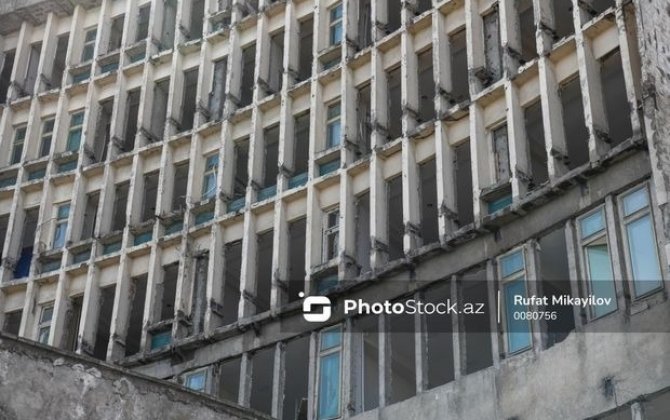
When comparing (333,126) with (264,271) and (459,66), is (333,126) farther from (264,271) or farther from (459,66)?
(264,271)

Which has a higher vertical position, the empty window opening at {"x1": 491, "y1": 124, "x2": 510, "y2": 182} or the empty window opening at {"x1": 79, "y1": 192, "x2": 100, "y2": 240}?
the empty window opening at {"x1": 79, "y1": 192, "x2": 100, "y2": 240}

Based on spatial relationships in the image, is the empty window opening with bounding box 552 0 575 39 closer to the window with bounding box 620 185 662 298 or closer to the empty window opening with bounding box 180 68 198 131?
the window with bounding box 620 185 662 298

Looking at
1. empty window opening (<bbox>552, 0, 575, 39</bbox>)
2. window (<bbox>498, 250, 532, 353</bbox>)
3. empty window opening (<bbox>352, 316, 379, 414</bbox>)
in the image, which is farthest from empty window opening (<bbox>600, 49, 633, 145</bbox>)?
empty window opening (<bbox>352, 316, 379, 414</bbox>)

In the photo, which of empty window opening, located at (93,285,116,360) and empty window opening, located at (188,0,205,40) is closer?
empty window opening, located at (93,285,116,360)

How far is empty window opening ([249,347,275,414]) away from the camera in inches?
1097

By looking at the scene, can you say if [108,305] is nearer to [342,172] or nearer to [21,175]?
[21,175]

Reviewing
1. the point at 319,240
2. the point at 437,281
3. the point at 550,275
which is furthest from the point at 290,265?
the point at 550,275

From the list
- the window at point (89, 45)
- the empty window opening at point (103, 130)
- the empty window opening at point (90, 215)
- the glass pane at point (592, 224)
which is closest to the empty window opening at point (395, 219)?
the glass pane at point (592, 224)

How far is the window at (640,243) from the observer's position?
70.0 feet

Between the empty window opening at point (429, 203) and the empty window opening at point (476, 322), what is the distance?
277cm

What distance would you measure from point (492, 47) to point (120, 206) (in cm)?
1181

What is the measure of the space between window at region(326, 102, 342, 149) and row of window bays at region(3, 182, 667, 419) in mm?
2924

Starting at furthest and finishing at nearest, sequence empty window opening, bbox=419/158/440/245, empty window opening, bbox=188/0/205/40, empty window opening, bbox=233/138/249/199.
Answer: empty window opening, bbox=188/0/205/40, empty window opening, bbox=233/138/249/199, empty window opening, bbox=419/158/440/245

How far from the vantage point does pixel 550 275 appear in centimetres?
2353
